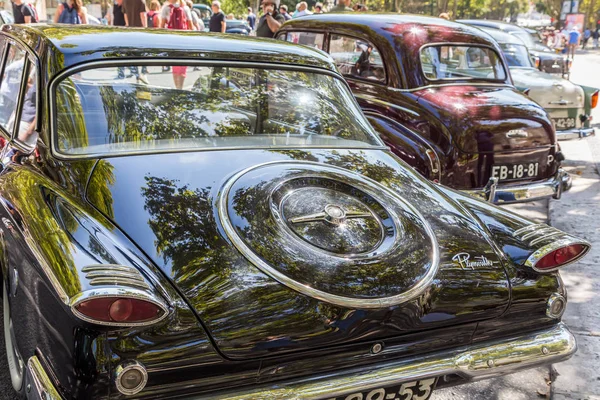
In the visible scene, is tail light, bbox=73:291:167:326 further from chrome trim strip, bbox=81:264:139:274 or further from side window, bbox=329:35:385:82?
side window, bbox=329:35:385:82

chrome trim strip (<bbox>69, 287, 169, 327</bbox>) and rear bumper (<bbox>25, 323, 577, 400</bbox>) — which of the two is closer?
chrome trim strip (<bbox>69, 287, 169, 327</bbox>)

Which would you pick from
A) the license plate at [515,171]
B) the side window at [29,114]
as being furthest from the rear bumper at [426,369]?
the license plate at [515,171]

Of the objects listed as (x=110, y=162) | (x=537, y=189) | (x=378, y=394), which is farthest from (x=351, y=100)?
(x=537, y=189)

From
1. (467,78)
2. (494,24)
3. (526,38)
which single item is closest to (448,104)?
(467,78)

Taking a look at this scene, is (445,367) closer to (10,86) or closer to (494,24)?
(10,86)

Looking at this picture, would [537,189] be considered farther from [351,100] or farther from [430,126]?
[351,100]

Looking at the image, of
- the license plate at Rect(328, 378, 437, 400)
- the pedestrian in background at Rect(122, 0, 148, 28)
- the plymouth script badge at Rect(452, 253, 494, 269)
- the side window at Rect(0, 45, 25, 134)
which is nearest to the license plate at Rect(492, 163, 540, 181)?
the plymouth script badge at Rect(452, 253, 494, 269)

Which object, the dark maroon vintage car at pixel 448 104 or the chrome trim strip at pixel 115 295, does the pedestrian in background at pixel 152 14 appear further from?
the chrome trim strip at pixel 115 295

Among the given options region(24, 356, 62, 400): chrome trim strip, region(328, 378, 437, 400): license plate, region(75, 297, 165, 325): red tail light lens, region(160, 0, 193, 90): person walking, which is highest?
region(160, 0, 193, 90): person walking

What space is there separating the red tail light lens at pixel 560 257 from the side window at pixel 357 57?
4.13 metres

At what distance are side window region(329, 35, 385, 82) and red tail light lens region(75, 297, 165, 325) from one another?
508 centimetres

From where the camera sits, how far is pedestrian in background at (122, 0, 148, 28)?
11.7 meters

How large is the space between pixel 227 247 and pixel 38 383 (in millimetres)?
799

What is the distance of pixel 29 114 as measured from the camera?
11.1 feet
